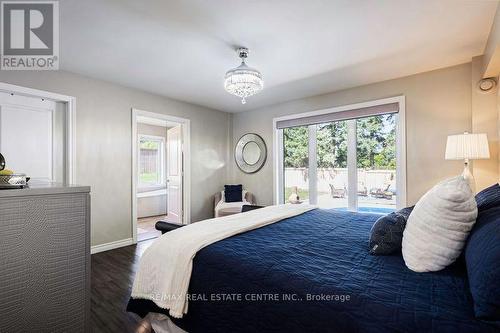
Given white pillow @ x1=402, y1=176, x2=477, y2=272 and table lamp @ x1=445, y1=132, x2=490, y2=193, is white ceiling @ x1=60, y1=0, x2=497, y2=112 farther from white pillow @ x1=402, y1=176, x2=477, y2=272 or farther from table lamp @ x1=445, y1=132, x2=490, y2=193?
white pillow @ x1=402, y1=176, x2=477, y2=272

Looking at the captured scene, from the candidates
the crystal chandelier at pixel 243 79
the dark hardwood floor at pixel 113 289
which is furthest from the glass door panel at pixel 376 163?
the dark hardwood floor at pixel 113 289

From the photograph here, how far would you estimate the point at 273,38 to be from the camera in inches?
90.7

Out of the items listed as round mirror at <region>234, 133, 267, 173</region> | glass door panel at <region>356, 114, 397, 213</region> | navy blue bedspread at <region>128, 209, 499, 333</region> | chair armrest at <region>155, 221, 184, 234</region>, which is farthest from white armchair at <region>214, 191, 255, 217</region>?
navy blue bedspread at <region>128, 209, 499, 333</region>

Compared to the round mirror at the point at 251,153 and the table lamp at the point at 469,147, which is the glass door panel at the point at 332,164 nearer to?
the round mirror at the point at 251,153

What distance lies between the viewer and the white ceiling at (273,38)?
188cm

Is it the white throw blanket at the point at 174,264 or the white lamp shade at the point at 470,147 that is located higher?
the white lamp shade at the point at 470,147

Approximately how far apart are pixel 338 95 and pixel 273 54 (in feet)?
5.29

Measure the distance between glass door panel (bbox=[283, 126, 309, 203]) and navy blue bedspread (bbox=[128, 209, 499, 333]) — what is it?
2.69 metres

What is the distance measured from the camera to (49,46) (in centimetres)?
241

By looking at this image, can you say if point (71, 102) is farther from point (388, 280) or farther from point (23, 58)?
point (388, 280)

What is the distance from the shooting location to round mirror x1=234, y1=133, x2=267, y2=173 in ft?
15.5

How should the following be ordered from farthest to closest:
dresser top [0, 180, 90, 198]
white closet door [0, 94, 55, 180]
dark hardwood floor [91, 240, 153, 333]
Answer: white closet door [0, 94, 55, 180] → dark hardwood floor [91, 240, 153, 333] → dresser top [0, 180, 90, 198]

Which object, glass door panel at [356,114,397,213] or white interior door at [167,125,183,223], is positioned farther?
white interior door at [167,125,183,223]

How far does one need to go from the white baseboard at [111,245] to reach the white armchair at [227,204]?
1447 millimetres
